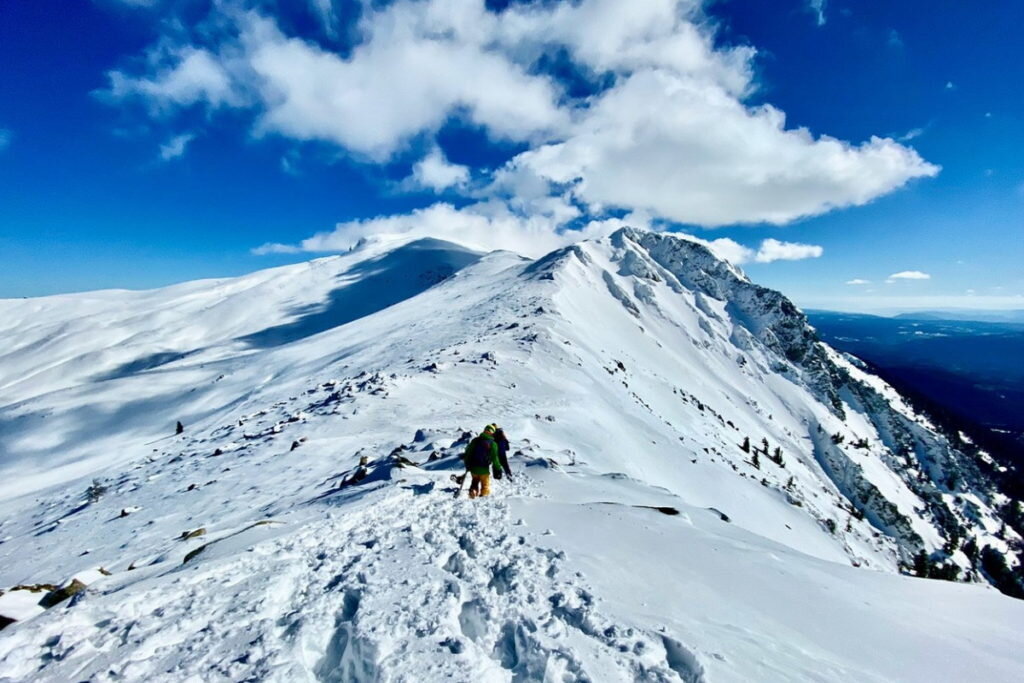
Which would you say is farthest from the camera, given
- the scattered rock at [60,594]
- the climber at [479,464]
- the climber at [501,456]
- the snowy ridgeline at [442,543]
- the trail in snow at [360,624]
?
the climber at [501,456]

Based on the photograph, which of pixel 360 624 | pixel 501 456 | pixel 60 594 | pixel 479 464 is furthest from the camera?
pixel 501 456

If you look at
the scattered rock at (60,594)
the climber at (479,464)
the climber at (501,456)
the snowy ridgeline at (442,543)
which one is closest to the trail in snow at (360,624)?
the snowy ridgeline at (442,543)

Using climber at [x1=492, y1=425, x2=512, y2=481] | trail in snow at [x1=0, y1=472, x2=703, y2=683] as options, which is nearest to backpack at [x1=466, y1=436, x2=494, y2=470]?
climber at [x1=492, y1=425, x2=512, y2=481]

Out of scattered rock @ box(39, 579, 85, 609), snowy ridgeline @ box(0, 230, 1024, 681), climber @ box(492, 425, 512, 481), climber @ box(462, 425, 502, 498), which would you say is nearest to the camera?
snowy ridgeline @ box(0, 230, 1024, 681)

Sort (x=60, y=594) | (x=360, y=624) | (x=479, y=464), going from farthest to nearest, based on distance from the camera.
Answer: (x=479, y=464), (x=60, y=594), (x=360, y=624)

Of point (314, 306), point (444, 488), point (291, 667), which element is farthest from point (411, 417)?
point (314, 306)

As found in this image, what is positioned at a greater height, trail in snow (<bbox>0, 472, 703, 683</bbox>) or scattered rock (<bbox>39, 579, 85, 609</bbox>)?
scattered rock (<bbox>39, 579, 85, 609</bbox>)

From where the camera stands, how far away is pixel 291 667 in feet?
17.0

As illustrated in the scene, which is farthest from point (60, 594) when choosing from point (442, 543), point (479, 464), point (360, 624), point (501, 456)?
point (501, 456)

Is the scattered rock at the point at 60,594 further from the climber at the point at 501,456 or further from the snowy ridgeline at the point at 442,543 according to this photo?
the climber at the point at 501,456

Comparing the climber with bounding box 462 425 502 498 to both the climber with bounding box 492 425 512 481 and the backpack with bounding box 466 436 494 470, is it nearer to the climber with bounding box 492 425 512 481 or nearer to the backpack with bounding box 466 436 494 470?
the backpack with bounding box 466 436 494 470

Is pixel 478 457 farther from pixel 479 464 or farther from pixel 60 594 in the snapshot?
pixel 60 594

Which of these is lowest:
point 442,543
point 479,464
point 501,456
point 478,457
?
point 442,543

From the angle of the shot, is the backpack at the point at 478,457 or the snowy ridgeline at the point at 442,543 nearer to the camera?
the snowy ridgeline at the point at 442,543
